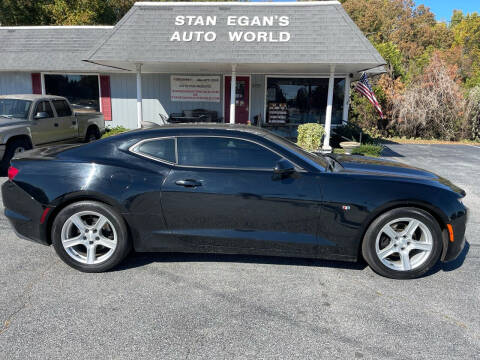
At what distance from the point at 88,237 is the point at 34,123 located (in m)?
6.24

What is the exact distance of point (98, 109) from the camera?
15.8 metres

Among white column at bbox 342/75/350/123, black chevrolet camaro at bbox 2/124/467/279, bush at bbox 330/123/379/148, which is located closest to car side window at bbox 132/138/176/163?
black chevrolet camaro at bbox 2/124/467/279

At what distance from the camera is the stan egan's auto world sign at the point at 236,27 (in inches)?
437

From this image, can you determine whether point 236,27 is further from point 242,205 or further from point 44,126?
point 242,205

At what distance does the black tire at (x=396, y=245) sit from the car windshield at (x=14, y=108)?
8.55 metres

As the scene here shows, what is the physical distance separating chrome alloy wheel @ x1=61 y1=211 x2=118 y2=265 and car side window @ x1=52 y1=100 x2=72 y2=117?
6955 millimetres

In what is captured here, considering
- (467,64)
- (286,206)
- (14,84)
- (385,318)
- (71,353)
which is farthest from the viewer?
(467,64)

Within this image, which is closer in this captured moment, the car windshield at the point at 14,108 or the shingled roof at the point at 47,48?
the car windshield at the point at 14,108

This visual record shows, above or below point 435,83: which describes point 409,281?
below

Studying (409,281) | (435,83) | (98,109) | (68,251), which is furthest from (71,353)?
(435,83)

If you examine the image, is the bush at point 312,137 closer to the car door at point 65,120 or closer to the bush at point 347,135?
the bush at point 347,135

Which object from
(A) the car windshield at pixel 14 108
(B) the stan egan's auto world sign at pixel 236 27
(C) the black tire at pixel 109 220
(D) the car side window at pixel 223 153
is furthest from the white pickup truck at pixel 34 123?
(D) the car side window at pixel 223 153

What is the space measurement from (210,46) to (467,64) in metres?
41.6

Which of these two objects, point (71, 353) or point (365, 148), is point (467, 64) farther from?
point (71, 353)
